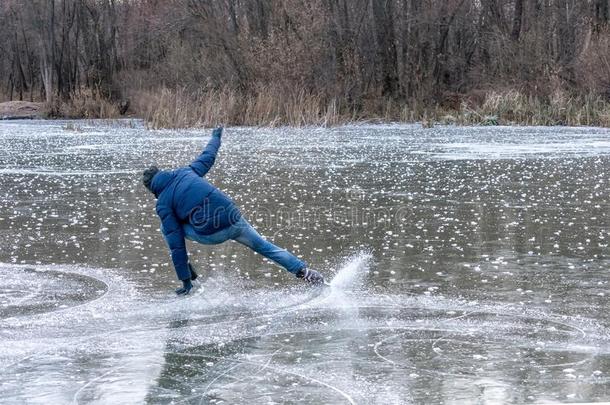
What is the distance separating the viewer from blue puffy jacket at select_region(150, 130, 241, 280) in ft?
27.4

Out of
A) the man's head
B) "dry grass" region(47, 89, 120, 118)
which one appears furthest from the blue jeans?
"dry grass" region(47, 89, 120, 118)

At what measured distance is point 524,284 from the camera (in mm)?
8664

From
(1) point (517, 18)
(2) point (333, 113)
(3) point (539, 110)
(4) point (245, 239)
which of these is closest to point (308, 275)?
(4) point (245, 239)

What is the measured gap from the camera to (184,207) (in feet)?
27.5

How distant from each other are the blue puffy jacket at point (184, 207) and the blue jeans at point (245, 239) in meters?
0.08

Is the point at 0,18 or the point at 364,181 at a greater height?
the point at 0,18

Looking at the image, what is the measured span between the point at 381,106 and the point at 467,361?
1444 inches

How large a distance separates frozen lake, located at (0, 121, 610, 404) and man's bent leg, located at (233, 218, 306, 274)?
0.22 metres

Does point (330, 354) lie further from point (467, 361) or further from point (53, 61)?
point (53, 61)

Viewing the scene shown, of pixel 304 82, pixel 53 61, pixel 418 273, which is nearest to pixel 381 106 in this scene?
pixel 304 82

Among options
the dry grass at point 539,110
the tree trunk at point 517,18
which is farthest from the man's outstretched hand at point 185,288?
the tree trunk at point 517,18

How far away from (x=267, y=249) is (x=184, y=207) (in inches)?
33.5

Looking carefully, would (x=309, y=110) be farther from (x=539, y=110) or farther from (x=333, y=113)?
(x=539, y=110)

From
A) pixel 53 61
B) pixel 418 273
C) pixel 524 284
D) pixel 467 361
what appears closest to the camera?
pixel 467 361
